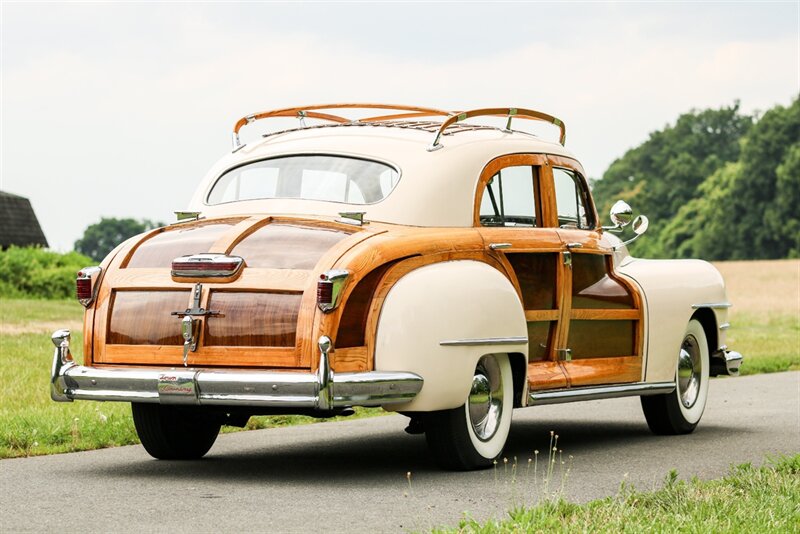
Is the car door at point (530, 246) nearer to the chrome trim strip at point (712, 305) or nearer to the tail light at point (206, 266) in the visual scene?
the tail light at point (206, 266)

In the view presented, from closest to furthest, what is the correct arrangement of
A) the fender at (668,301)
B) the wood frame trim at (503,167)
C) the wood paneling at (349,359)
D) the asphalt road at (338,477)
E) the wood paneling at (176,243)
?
the asphalt road at (338,477) < the wood paneling at (349,359) < the wood paneling at (176,243) < the wood frame trim at (503,167) < the fender at (668,301)

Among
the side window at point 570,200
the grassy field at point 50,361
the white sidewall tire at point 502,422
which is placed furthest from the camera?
the side window at point 570,200

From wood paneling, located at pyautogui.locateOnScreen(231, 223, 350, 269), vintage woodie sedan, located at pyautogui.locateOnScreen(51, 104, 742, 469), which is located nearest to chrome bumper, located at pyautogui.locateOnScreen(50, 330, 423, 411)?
vintage woodie sedan, located at pyautogui.locateOnScreen(51, 104, 742, 469)

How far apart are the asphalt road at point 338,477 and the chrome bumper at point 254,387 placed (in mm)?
457

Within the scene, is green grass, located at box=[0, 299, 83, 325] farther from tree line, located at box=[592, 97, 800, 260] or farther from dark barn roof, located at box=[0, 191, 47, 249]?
tree line, located at box=[592, 97, 800, 260]

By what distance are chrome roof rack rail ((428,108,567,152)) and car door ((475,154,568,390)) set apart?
1.02 ft

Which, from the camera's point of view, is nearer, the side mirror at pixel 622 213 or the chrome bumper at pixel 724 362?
the side mirror at pixel 622 213

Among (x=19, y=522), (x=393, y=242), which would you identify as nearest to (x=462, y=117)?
(x=393, y=242)

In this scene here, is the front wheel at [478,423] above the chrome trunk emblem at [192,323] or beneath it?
beneath

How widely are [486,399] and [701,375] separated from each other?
10.8 ft

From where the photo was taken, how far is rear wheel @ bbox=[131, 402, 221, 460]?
821cm

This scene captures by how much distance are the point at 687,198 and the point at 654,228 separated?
335 cm

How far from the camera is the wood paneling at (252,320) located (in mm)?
7027

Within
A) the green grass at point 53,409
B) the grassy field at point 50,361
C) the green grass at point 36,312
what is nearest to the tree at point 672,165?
the grassy field at point 50,361
